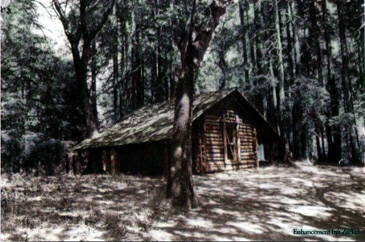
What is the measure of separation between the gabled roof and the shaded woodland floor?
4236 millimetres

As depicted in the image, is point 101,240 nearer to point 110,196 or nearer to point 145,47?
point 110,196

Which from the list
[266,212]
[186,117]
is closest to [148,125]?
[186,117]

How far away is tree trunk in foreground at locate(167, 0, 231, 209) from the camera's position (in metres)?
9.33

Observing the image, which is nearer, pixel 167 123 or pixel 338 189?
pixel 338 189

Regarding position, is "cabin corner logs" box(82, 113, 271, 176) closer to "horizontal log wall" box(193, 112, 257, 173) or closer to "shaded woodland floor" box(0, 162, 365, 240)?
"horizontal log wall" box(193, 112, 257, 173)

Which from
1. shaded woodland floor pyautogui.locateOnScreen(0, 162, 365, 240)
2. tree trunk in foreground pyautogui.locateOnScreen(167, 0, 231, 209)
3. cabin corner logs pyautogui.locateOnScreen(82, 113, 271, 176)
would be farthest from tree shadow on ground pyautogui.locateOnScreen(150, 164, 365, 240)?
cabin corner logs pyautogui.locateOnScreen(82, 113, 271, 176)

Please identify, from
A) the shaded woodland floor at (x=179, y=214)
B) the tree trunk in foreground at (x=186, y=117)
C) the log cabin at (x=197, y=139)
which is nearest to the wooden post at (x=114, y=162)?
the log cabin at (x=197, y=139)

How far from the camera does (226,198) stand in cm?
1097

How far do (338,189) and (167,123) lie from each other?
346 inches

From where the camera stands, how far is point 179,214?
8.71 m

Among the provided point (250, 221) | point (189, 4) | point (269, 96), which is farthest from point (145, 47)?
point (250, 221)

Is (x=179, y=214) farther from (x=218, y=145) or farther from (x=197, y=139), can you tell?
(x=218, y=145)

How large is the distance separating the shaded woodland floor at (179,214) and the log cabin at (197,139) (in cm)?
431

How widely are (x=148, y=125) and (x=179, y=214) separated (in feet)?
36.2
